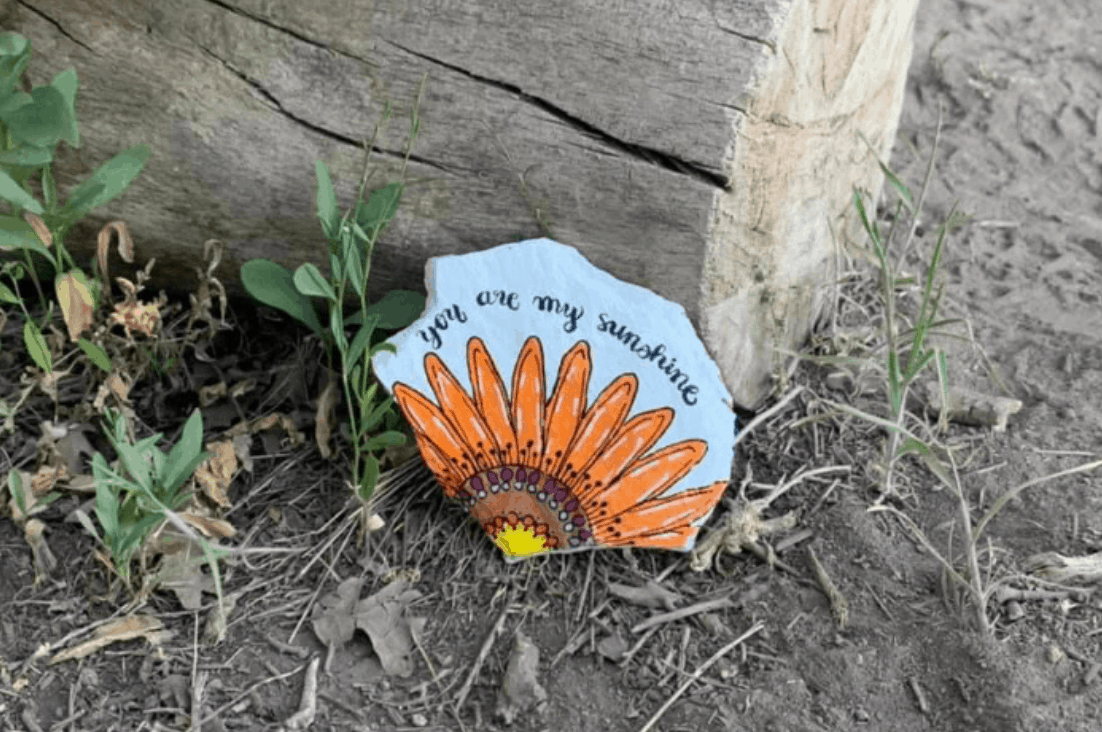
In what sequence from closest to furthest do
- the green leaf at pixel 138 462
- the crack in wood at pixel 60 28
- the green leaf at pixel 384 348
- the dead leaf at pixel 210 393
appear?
the green leaf at pixel 138 462
the green leaf at pixel 384 348
the crack in wood at pixel 60 28
the dead leaf at pixel 210 393

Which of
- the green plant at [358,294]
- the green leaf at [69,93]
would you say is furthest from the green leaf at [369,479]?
the green leaf at [69,93]

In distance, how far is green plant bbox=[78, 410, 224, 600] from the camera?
185 centimetres

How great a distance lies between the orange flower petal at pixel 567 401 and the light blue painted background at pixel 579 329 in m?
0.01

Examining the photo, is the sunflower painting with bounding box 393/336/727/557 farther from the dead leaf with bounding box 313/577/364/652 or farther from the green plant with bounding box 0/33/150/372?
the green plant with bounding box 0/33/150/372

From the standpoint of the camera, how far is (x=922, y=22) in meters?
3.40

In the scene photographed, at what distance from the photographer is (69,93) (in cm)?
196

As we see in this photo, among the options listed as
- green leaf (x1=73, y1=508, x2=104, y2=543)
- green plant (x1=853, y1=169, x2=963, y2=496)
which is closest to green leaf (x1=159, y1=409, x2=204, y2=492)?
green leaf (x1=73, y1=508, x2=104, y2=543)

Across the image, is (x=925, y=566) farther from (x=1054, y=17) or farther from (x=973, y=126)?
(x=1054, y=17)

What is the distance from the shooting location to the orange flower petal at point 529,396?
2.04 m

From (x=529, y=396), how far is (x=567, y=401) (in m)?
0.06

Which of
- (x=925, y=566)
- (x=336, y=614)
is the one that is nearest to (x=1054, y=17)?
(x=925, y=566)

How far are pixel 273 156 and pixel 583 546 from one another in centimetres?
81

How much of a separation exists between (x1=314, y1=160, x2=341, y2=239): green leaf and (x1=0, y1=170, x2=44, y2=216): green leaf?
410mm

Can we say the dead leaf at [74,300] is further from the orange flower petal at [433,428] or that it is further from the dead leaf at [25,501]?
the orange flower petal at [433,428]
